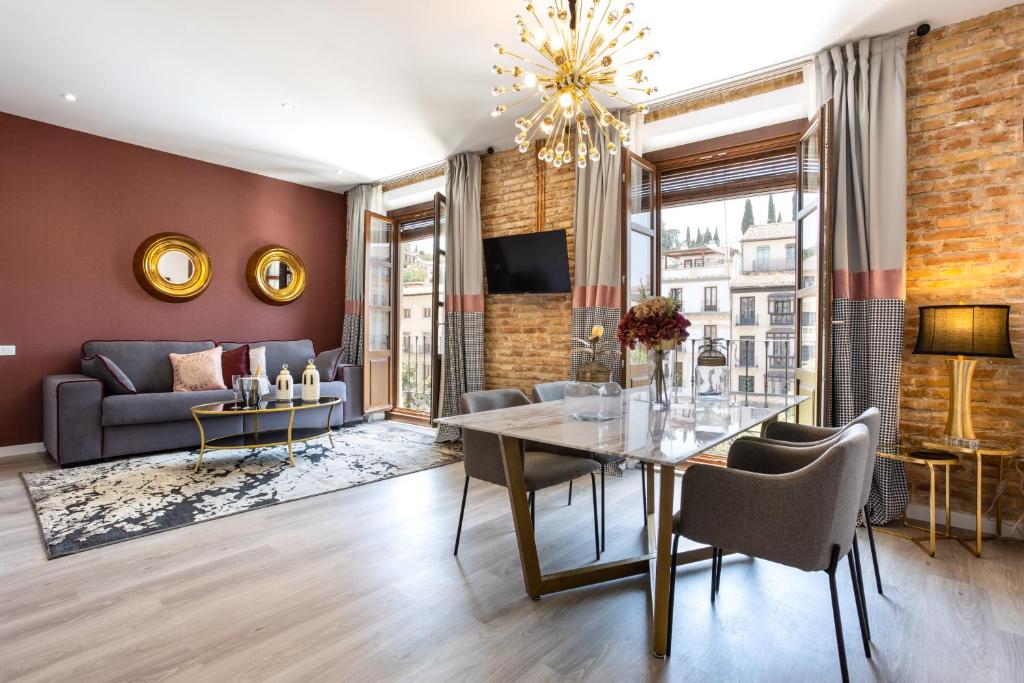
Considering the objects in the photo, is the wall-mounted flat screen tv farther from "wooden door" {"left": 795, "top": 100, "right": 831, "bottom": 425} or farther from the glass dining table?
the glass dining table

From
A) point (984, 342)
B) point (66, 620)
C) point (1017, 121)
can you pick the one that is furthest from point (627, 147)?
point (66, 620)

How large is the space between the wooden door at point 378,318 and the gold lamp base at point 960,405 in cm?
513

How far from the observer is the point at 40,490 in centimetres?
354

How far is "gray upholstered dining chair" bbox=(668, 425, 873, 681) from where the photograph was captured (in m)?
1.56

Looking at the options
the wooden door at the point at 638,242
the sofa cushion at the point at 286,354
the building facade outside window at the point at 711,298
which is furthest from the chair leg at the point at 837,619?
the sofa cushion at the point at 286,354

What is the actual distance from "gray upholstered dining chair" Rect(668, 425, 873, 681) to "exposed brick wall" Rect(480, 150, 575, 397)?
3.07 meters

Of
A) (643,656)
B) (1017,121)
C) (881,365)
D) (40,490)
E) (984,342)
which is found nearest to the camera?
(643,656)

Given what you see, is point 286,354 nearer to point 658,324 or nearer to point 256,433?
point 256,433

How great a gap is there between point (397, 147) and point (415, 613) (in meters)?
4.50

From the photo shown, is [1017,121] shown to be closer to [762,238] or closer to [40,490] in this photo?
[762,238]

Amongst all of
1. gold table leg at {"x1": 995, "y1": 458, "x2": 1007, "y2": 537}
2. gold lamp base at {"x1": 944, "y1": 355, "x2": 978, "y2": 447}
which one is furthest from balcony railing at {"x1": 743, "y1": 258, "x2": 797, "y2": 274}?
gold table leg at {"x1": 995, "y1": 458, "x2": 1007, "y2": 537}

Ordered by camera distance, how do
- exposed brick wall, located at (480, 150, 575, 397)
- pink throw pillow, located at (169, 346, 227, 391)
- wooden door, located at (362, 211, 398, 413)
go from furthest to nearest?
wooden door, located at (362, 211, 398, 413), pink throw pillow, located at (169, 346, 227, 391), exposed brick wall, located at (480, 150, 575, 397)

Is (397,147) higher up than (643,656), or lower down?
higher up

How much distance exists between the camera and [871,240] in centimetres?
312
